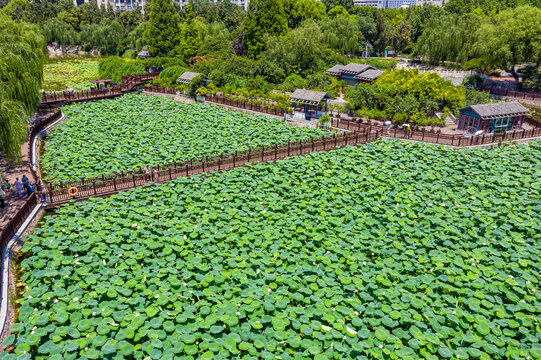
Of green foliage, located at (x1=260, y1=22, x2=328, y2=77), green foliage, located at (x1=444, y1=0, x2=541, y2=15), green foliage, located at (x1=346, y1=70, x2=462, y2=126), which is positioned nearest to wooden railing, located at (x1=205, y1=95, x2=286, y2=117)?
green foliage, located at (x1=346, y1=70, x2=462, y2=126)

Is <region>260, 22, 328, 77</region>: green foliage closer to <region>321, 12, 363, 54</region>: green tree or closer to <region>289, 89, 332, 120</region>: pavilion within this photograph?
<region>321, 12, 363, 54</region>: green tree

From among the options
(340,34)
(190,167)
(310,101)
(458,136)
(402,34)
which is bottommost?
(190,167)

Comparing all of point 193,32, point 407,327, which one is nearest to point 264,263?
point 407,327

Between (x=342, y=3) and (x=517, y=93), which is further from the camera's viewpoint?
(x=342, y=3)

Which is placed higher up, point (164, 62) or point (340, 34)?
point (340, 34)

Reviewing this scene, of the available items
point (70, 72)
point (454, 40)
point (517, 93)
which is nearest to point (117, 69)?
point (70, 72)

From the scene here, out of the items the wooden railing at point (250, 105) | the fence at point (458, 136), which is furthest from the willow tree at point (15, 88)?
the fence at point (458, 136)

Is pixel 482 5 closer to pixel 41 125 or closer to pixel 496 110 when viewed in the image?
pixel 496 110
